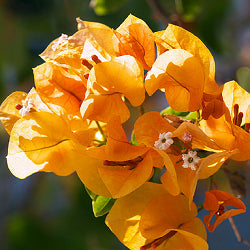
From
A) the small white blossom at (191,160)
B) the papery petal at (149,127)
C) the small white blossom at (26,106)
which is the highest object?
the small white blossom at (26,106)

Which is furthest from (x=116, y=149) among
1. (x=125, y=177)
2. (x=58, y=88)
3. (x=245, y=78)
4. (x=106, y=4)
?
(x=106, y=4)

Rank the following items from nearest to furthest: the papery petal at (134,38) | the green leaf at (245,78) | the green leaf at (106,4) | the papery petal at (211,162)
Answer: the papery petal at (211,162) < the papery petal at (134,38) < the green leaf at (245,78) < the green leaf at (106,4)

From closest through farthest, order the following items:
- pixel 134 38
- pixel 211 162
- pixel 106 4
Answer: pixel 211 162 → pixel 134 38 → pixel 106 4

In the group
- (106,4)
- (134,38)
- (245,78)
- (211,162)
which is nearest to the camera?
(211,162)

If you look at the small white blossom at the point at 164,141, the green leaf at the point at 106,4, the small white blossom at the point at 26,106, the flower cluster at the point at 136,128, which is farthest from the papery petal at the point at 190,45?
the green leaf at the point at 106,4

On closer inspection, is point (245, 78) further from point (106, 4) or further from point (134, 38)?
point (106, 4)

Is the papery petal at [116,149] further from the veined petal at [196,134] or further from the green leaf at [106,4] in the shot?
the green leaf at [106,4]

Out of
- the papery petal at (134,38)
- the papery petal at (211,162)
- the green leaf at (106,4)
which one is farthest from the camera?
the green leaf at (106,4)

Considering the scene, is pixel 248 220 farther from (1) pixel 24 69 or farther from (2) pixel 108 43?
(2) pixel 108 43

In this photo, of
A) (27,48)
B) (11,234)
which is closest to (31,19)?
(27,48)

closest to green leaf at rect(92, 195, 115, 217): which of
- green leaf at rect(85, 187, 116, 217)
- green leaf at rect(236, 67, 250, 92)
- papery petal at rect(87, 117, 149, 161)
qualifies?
green leaf at rect(85, 187, 116, 217)
